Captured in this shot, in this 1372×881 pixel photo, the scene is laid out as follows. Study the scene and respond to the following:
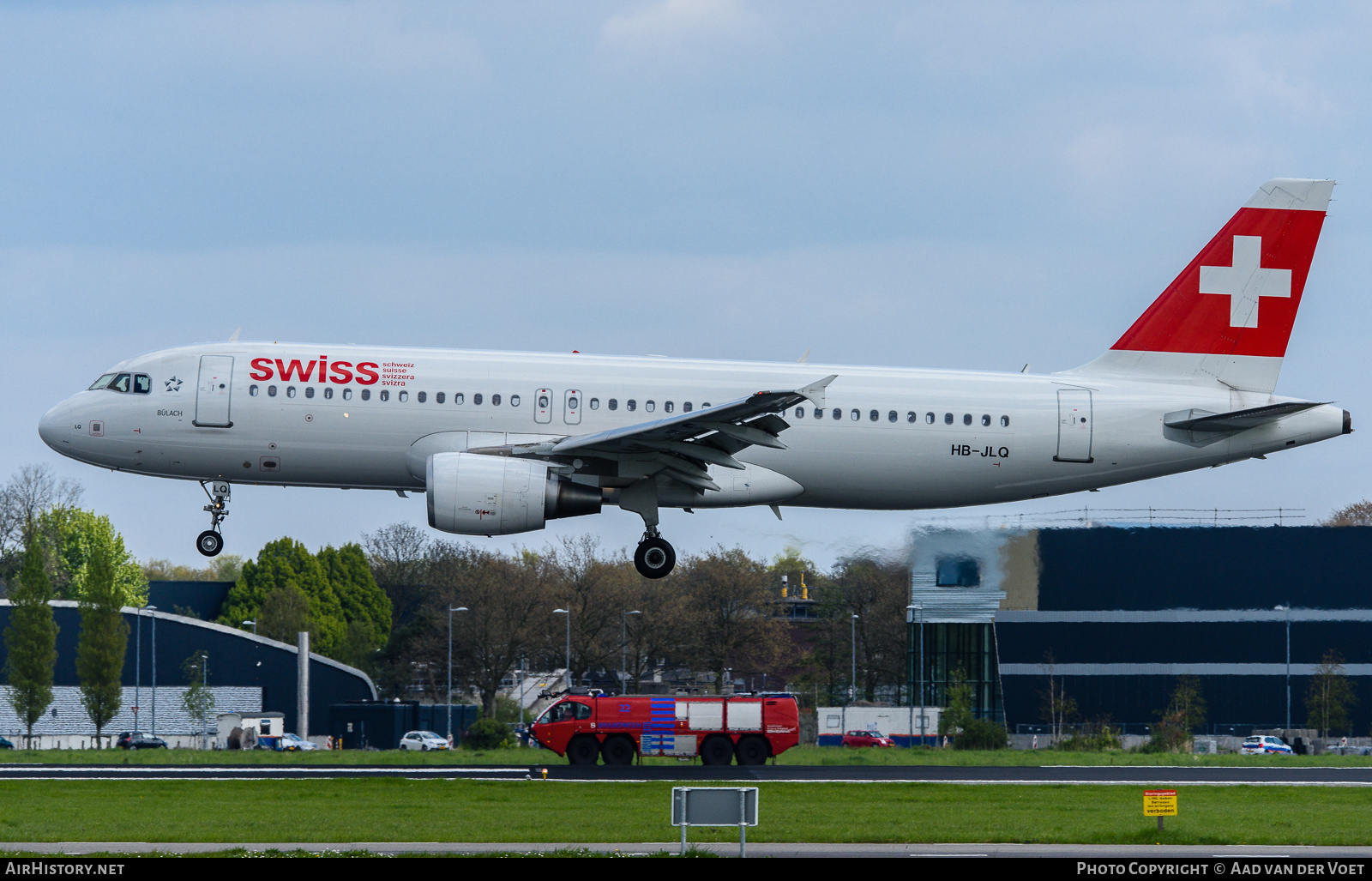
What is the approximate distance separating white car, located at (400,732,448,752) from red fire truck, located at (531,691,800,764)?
84.6ft

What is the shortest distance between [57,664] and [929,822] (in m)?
72.2

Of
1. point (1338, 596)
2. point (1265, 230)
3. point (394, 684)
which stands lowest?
point (394, 684)

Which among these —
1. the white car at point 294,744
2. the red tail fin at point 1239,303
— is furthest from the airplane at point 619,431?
the white car at point 294,744

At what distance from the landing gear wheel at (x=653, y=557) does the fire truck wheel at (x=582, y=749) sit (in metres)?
18.1

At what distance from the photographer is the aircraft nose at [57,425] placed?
117 feet

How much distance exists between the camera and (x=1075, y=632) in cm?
8738

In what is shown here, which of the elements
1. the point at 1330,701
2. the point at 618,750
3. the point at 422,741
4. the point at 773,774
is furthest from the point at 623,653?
the point at 773,774

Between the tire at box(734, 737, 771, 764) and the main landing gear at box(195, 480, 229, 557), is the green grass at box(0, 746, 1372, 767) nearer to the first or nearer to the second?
the tire at box(734, 737, 771, 764)

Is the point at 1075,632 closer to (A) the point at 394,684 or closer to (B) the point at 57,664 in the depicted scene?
(A) the point at 394,684

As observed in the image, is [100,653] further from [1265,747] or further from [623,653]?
[1265,747]

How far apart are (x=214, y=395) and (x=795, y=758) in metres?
29.8

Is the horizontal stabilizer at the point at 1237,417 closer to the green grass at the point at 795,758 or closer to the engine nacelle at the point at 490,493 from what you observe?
the engine nacelle at the point at 490,493

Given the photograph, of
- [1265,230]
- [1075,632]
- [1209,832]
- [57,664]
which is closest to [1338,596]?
[1075,632]

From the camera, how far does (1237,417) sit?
36.0 metres
